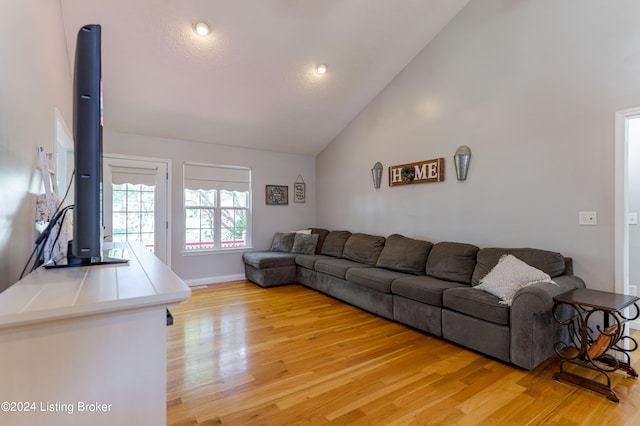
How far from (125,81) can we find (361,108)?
3.19 m

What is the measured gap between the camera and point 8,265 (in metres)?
1.27

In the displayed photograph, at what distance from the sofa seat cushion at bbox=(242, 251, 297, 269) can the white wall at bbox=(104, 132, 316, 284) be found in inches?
14.3

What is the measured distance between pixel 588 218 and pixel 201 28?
393 cm

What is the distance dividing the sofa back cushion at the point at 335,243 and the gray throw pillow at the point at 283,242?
0.58 m

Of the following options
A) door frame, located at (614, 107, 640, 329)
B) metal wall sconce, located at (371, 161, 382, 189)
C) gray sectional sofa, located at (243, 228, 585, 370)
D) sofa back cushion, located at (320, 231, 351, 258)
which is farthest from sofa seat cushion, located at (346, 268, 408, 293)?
door frame, located at (614, 107, 640, 329)

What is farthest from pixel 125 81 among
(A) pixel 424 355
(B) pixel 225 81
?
(A) pixel 424 355

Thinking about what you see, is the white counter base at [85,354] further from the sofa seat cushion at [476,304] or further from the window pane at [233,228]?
the window pane at [233,228]

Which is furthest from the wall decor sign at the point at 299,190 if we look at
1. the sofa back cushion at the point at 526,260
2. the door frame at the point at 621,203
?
the door frame at the point at 621,203

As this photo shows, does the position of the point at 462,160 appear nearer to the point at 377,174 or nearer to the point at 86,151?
the point at 377,174

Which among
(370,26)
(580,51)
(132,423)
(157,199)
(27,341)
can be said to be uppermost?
(370,26)

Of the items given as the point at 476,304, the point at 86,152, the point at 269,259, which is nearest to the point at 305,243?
the point at 269,259

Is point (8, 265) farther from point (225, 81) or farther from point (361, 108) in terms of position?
point (361, 108)

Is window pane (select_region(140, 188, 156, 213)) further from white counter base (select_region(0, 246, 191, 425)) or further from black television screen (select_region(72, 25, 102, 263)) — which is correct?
white counter base (select_region(0, 246, 191, 425))

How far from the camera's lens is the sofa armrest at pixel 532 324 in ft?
7.31
